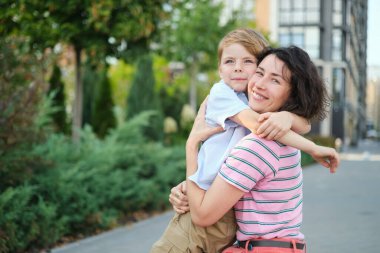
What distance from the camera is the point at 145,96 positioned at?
17.4 m

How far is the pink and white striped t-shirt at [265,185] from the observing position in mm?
2086

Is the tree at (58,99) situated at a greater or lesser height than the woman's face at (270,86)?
lesser

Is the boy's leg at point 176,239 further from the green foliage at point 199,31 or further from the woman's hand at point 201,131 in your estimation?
the green foliage at point 199,31

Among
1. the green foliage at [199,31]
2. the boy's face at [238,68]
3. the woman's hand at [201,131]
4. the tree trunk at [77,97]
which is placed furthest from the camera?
the green foliage at [199,31]

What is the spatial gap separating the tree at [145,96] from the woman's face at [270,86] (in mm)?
14375

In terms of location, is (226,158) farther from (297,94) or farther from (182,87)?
(182,87)

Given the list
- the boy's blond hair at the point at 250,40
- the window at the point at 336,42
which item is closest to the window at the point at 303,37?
the window at the point at 336,42

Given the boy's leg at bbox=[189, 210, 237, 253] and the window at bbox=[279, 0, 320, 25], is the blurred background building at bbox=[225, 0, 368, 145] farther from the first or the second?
the boy's leg at bbox=[189, 210, 237, 253]

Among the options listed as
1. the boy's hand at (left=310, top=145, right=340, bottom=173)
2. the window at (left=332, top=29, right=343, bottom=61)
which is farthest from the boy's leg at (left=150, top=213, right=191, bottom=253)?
the window at (left=332, top=29, right=343, bottom=61)

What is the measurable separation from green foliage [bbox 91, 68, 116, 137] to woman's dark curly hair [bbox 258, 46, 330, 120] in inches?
773

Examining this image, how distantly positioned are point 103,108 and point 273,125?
829 inches

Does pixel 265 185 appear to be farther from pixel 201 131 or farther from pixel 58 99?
pixel 58 99

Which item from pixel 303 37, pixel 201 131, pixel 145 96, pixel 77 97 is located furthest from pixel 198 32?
pixel 201 131

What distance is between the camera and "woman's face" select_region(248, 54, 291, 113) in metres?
2.23
